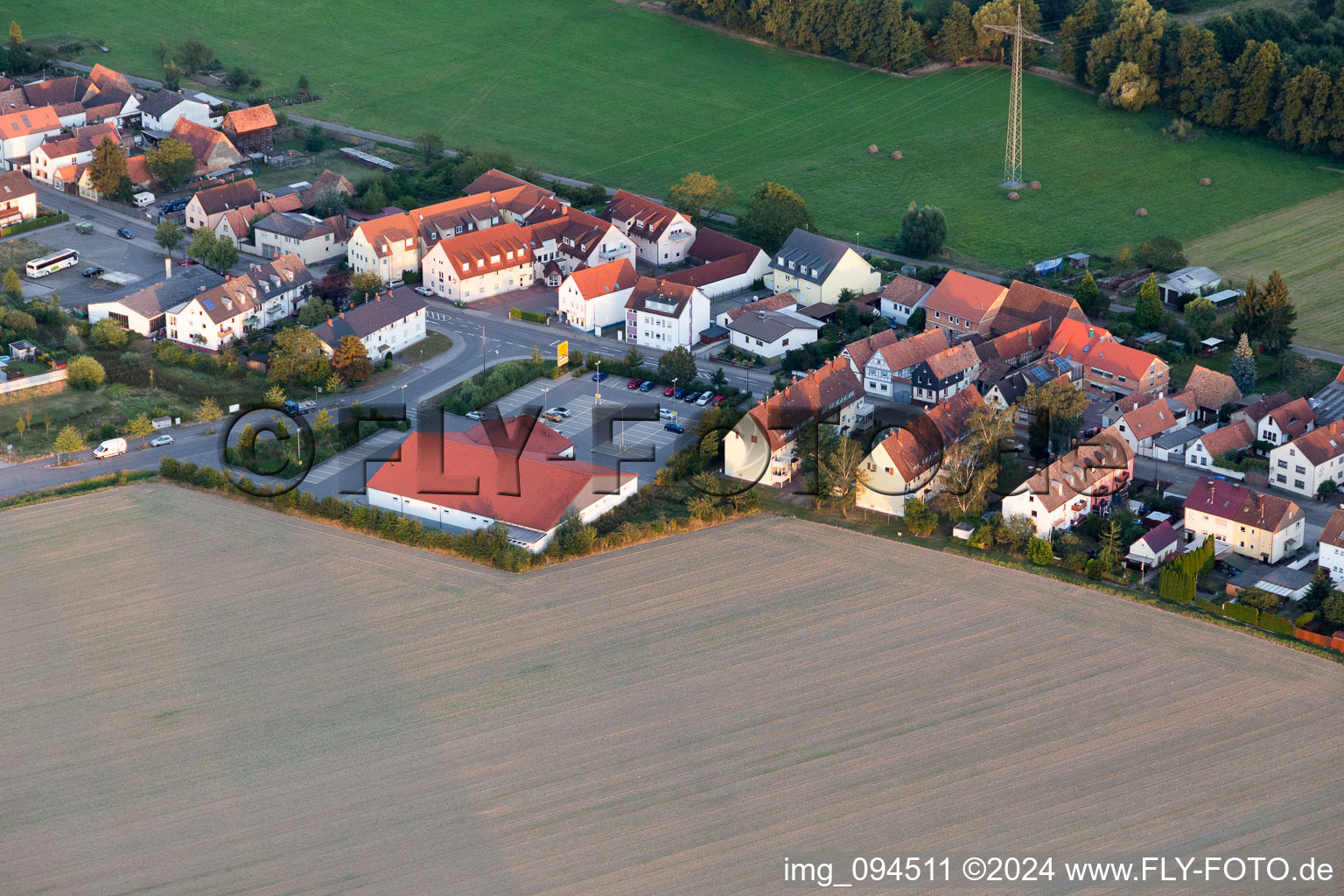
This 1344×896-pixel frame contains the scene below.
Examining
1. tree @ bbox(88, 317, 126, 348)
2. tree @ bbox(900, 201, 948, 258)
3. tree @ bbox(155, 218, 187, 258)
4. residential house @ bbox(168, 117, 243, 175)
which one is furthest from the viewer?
residential house @ bbox(168, 117, 243, 175)

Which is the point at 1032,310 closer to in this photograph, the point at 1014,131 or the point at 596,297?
the point at 596,297

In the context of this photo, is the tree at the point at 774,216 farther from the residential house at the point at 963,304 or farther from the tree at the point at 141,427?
the tree at the point at 141,427

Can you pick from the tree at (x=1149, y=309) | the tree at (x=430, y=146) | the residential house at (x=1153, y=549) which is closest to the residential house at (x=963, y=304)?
the tree at (x=1149, y=309)

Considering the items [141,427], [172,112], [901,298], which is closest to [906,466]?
[901,298]

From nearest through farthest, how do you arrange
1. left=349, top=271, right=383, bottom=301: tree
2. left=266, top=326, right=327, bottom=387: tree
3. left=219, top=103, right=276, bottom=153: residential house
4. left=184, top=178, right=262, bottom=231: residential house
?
left=266, top=326, right=327, bottom=387: tree < left=349, top=271, right=383, bottom=301: tree < left=184, top=178, right=262, bottom=231: residential house < left=219, top=103, right=276, bottom=153: residential house

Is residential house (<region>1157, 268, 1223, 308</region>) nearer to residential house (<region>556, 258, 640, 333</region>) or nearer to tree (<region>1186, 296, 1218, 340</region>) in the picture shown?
tree (<region>1186, 296, 1218, 340</region>)

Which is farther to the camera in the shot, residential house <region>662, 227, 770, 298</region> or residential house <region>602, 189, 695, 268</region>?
residential house <region>602, 189, 695, 268</region>

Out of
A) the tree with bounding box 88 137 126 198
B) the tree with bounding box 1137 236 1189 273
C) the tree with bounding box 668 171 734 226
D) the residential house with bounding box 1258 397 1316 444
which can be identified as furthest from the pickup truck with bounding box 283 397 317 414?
the tree with bounding box 1137 236 1189 273
